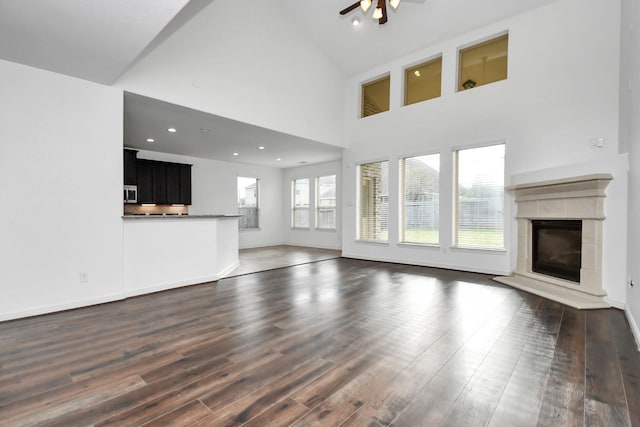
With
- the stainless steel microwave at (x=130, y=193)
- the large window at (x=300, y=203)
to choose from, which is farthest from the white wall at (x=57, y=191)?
the large window at (x=300, y=203)

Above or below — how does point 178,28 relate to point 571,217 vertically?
above

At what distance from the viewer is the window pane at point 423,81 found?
6102mm

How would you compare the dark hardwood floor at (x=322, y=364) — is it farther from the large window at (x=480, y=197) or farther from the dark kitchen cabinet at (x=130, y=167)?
the dark kitchen cabinet at (x=130, y=167)

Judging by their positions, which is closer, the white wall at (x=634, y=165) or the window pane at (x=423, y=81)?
the white wall at (x=634, y=165)

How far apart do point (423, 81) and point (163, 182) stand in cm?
657

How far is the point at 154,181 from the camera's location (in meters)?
7.36

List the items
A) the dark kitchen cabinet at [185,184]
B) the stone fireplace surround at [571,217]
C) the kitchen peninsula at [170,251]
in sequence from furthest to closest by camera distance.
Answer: the dark kitchen cabinet at [185,184] → the kitchen peninsula at [170,251] → the stone fireplace surround at [571,217]

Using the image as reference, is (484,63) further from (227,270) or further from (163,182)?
(163,182)

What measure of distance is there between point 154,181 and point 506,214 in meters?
7.65

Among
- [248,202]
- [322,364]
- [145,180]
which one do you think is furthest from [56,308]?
[248,202]

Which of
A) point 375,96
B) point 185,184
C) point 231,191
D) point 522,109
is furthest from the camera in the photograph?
point 231,191

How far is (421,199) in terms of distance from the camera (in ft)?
20.6

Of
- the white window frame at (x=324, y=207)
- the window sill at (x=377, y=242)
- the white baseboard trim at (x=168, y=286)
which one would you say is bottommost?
the white baseboard trim at (x=168, y=286)

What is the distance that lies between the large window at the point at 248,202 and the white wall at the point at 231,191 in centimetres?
18
